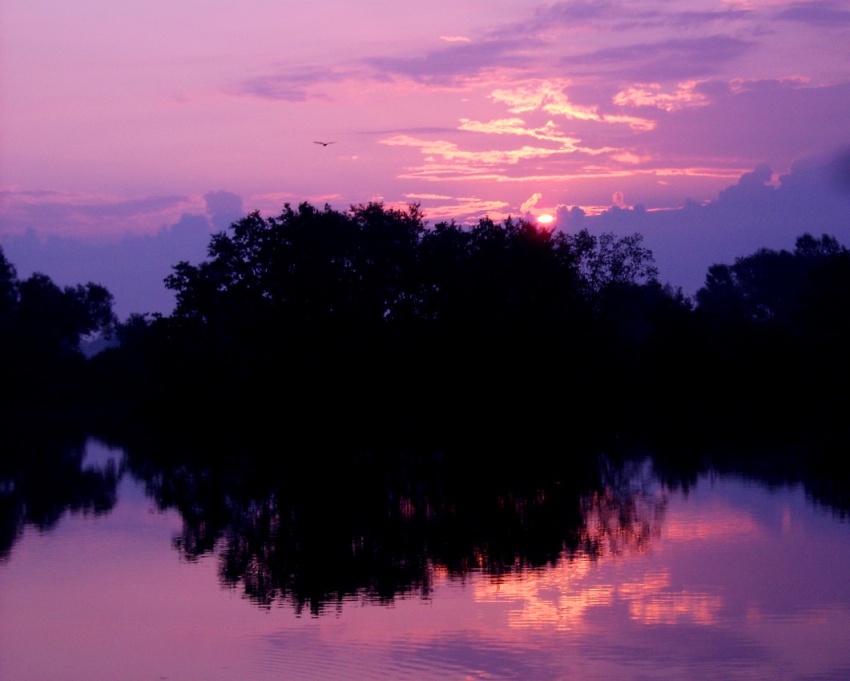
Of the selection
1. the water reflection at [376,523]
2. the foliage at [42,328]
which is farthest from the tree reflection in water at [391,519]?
the foliage at [42,328]

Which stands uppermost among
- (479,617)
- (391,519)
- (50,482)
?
(479,617)

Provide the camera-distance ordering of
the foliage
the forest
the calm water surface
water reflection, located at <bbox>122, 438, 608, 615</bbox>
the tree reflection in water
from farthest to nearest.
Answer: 1. the foliage
2. the forest
3. the tree reflection in water
4. water reflection, located at <bbox>122, 438, 608, 615</bbox>
5. the calm water surface

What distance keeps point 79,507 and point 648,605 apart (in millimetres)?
15723

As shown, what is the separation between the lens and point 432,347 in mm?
39062

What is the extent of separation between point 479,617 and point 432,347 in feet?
81.3

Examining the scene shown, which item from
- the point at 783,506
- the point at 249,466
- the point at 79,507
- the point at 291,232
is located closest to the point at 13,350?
the point at 291,232

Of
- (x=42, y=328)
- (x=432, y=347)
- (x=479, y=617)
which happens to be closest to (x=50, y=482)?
(x=432, y=347)

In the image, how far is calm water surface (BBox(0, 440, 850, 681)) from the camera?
40.7 feet

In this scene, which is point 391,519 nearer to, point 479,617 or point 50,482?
point 479,617

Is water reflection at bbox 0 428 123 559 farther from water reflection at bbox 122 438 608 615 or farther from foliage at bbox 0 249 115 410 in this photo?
foliage at bbox 0 249 115 410

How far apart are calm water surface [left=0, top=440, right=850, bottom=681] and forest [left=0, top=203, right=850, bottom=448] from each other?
18.0m

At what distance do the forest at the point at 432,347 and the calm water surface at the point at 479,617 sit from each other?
18009 mm

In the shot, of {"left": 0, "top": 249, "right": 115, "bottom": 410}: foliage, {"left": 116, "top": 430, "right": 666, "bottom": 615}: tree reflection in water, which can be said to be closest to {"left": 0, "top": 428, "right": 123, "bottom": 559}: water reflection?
{"left": 116, "top": 430, "right": 666, "bottom": 615}: tree reflection in water

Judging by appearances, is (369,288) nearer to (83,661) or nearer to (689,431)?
(689,431)
